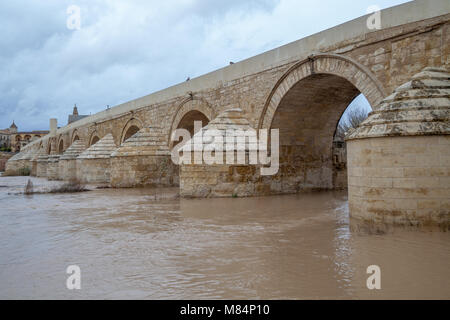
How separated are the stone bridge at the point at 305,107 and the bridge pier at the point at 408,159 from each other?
0.06ft

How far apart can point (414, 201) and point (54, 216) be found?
17.7 feet

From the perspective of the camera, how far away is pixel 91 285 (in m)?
2.77

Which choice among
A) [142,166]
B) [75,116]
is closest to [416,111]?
[142,166]

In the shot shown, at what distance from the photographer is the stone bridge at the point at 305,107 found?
180 inches

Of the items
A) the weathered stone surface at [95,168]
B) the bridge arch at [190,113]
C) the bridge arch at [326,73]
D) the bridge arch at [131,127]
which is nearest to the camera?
the bridge arch at [326,73]

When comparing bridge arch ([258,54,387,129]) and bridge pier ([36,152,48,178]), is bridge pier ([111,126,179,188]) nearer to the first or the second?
bridge arch ([258,54,387,129])

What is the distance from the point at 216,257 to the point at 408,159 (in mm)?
2519

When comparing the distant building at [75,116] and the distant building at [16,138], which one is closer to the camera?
the distant building at [75,116]

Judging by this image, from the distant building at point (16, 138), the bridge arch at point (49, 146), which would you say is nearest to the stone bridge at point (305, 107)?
the bridge arch at point (49, 146)

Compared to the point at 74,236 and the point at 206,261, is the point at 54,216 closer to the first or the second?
the point at 74,236

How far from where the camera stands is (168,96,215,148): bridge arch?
10.9 metres

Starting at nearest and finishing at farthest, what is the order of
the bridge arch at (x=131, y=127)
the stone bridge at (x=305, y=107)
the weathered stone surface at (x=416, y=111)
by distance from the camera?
the weathered stone surface at (x=416, y=111) < the stone bridge at (x=305, y=107) < the bridge arch at (x=131, y=127)

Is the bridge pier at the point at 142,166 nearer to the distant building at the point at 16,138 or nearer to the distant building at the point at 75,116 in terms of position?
the distant building at the point at 75,116

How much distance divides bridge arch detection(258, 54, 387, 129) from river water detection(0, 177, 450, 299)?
7.05 ft
